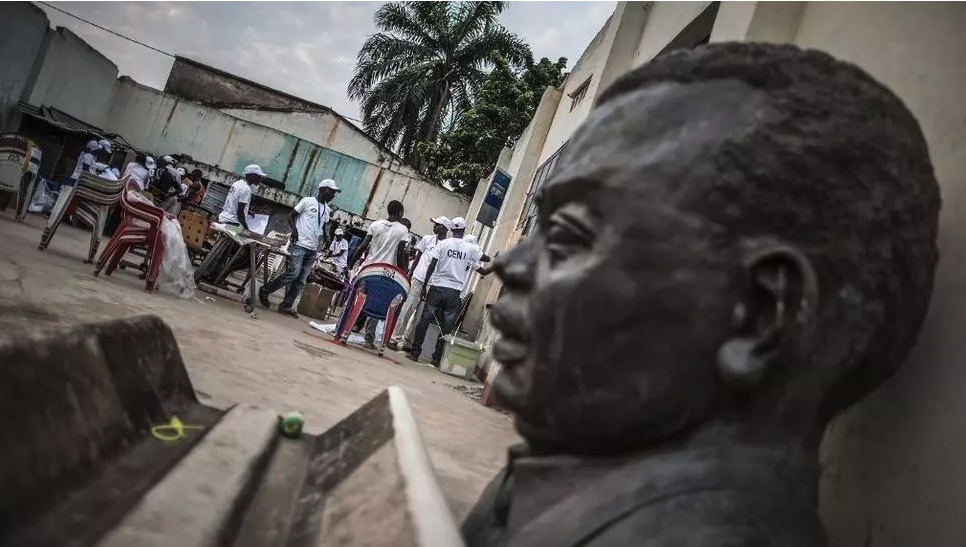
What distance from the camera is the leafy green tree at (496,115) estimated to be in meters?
17.6

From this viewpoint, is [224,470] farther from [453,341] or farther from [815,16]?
[453,341]

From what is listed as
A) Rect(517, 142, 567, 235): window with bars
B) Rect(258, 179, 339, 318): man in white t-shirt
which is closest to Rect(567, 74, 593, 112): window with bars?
Rect(517, 142, 567, 235): window with bars

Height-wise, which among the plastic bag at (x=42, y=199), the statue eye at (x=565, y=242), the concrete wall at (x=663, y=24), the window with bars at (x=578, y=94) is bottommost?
the plastic bag at (x=42, y=199)

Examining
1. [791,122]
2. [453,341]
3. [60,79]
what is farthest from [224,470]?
[60,79]

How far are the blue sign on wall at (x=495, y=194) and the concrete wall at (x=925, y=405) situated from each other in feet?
33.0

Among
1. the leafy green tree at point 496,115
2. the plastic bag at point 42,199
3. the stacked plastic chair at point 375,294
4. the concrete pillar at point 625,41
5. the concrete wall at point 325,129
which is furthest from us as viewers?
the concrete wall at point 325,129

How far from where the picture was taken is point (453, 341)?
6.90 meters

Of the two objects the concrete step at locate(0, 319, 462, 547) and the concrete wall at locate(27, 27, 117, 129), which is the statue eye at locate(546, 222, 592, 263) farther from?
the concrete wall at locate(27, 27, 117, 129)

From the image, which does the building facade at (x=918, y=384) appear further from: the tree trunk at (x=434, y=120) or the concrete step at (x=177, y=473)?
the tree trunk at (x=434, y=120)

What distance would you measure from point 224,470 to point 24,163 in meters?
9.58

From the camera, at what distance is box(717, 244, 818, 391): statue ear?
2.75 feet

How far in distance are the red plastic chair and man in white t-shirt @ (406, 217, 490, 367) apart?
3162mm

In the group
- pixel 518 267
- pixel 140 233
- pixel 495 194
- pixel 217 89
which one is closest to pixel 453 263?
pixel 140 233

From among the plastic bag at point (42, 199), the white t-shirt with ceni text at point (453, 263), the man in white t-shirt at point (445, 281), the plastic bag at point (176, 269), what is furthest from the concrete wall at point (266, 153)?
the plastic bag at point (176, 269)
